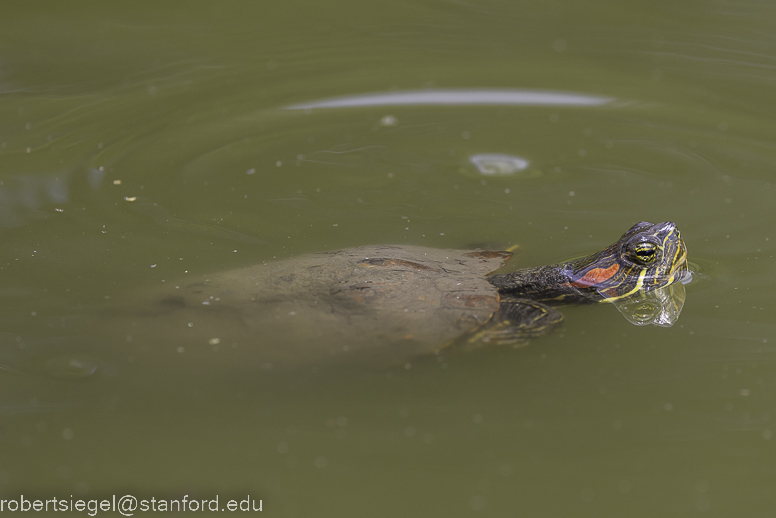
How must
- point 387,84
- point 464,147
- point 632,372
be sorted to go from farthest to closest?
point 387,84 → point 464,147 → point 632,372

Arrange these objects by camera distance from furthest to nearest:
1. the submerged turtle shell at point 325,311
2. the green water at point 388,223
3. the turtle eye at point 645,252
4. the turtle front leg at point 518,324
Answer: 1. the turtle eye at point 645,252
2. the turtle front leg at point 518,324
3. the submerged turtle shell at point 325,311
4. the green water at point 388,223

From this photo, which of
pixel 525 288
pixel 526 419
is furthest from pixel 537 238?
pixel 526 419

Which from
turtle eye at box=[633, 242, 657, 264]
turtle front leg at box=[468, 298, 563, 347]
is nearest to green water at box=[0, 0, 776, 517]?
turtle front leg at box=[468, 298, 563, 347]

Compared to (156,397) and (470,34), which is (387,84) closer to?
(470,34)

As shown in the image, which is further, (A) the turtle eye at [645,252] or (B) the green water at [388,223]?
(A) the turtle eye at [645,252]

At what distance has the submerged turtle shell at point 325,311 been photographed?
3043 mm

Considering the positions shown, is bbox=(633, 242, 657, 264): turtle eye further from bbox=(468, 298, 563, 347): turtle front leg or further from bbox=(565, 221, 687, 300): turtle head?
bbox=(468, 298, 563, 347): turtle front leg

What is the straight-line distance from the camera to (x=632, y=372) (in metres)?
3.02

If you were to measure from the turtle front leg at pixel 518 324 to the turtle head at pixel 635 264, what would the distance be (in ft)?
0.89

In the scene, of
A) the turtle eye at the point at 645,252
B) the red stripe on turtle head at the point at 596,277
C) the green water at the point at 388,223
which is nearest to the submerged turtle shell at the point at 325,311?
the green water at the point at 388,223

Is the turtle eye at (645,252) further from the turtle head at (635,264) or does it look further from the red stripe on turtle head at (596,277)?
the red stripe on turtle head at (596,277)

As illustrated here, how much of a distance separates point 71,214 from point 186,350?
5.35ft

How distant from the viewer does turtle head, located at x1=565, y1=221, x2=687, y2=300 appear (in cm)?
337

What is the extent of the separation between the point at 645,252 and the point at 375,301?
1.48 metres
